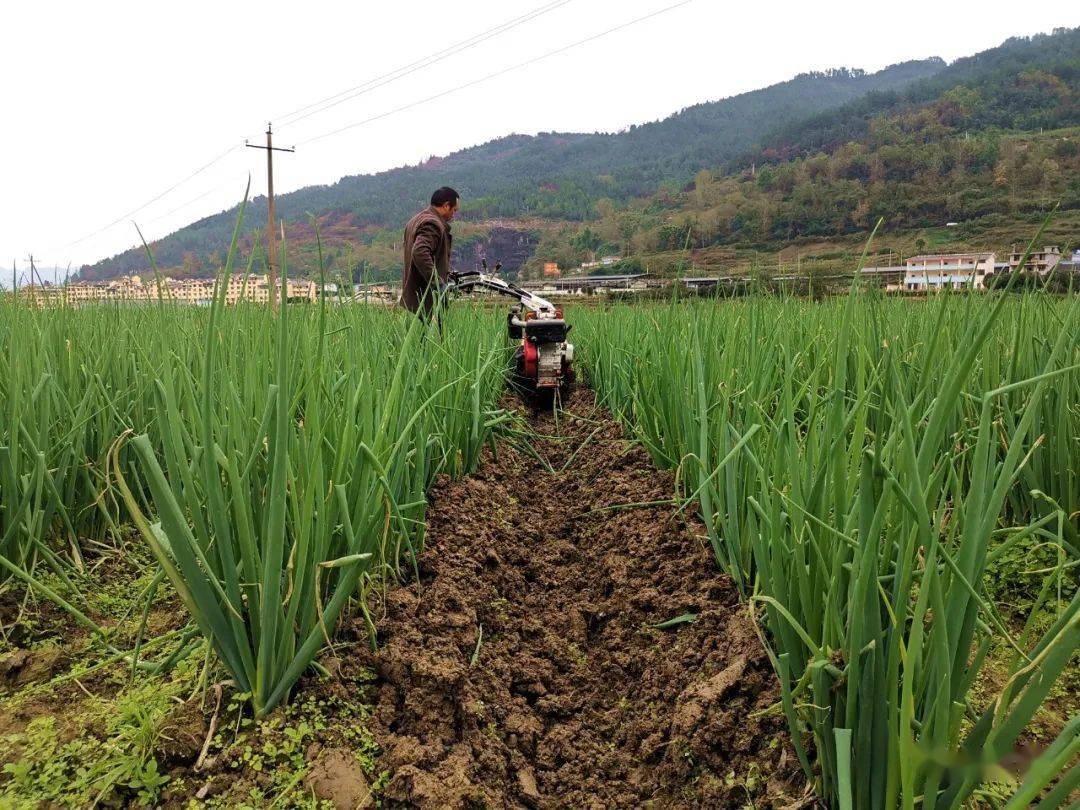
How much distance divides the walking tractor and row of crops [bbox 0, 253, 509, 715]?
2225 mm

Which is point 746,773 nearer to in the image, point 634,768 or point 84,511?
point 634,768

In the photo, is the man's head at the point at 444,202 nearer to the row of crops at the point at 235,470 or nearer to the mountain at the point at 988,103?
the row of crops at the point at 235,470

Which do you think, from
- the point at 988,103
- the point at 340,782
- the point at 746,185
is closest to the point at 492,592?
the point at 340,782

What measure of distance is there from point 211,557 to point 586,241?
3001 cm

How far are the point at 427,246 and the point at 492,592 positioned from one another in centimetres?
355

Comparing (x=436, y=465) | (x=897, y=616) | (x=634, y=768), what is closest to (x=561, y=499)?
(x=436, y=465)

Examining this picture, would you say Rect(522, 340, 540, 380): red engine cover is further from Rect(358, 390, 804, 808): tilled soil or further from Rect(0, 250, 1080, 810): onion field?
Rect(0, 250, 1080, 810): onion field

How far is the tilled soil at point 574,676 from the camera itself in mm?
1218

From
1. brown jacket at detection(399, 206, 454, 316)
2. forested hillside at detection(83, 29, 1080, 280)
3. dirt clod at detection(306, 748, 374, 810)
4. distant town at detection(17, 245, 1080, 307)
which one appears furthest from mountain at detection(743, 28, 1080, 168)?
dirt clod at detection(306, 748, 374, 810)

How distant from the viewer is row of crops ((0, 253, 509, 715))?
3.71 ft

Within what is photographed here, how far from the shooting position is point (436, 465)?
242 centimetres

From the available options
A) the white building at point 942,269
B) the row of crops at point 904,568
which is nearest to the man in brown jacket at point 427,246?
the white building at point 942,269

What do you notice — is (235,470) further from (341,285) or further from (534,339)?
(534,339)

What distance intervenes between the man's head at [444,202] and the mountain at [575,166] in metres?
29.2
